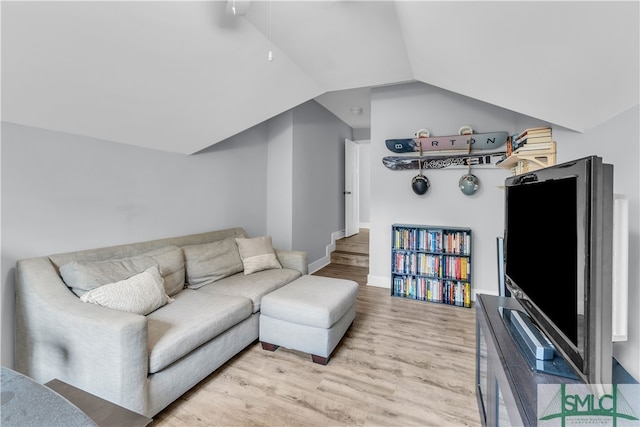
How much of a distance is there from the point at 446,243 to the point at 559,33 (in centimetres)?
246

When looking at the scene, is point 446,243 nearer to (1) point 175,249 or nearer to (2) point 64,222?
(1) point 175,249

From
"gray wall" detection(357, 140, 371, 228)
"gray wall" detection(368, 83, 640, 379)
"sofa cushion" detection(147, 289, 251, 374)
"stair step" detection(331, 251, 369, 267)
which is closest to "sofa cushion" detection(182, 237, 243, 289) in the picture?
"sofa cushion" detection(147, 289, 251, 374)

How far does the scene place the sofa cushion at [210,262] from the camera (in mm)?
2500

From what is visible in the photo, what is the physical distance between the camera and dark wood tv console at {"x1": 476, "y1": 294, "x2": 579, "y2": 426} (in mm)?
819

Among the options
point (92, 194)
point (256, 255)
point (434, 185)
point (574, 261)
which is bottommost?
point (256, 255)

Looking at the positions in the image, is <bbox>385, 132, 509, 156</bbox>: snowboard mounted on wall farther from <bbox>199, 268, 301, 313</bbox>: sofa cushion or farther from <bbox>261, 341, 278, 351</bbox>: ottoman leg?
<bbox>261, 341, 278, 351</bbox>: ottoman leg

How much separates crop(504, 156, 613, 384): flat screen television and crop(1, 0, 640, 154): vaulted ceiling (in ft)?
1.65

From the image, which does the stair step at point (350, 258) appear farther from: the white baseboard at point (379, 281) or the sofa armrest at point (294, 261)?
the sofa armrest at point (294, 261)

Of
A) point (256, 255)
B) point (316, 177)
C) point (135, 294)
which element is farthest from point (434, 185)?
point (135, 294)

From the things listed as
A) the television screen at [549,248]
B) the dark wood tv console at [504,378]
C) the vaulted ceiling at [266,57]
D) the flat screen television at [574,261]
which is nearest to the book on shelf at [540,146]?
the vaulted ceiling at [266,57]

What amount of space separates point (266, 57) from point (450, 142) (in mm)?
2148

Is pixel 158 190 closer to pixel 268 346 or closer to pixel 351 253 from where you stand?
pixel 268 346

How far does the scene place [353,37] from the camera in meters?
2.04

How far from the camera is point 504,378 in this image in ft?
3.14
